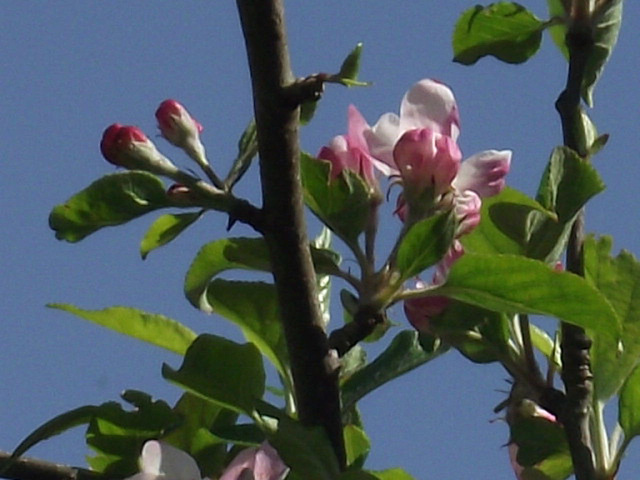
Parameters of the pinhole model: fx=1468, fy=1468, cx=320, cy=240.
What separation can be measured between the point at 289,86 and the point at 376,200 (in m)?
0.24

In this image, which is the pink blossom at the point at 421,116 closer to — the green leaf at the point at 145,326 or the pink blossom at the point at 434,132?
the pink blossom at the point at 434,132

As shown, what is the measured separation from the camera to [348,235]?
124 centimetres

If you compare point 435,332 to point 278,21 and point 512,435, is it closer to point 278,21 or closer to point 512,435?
point 512,435

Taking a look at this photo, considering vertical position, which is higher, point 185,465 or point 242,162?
point 242,162

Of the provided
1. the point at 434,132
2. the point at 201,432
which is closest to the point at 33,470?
the point at 201,432

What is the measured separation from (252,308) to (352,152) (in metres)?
0.17

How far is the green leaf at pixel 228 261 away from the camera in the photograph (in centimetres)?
123

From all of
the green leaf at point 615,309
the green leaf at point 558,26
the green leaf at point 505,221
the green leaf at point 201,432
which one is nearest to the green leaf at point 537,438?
the green leaf at point 615,309

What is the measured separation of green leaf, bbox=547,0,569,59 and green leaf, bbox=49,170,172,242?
0.45 m

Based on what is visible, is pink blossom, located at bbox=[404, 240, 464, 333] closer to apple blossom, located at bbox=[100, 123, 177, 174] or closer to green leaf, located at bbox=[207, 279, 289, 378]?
green leaf, located at bbox=[207, 279, 289, 378]

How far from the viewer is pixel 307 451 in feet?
3.36

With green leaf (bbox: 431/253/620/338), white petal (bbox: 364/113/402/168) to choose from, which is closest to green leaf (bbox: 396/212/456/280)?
green leaf (bbox: 431/253/620/338)

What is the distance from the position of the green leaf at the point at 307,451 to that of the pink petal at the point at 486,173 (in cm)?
33

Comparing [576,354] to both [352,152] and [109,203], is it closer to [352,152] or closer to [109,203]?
[352,152]
